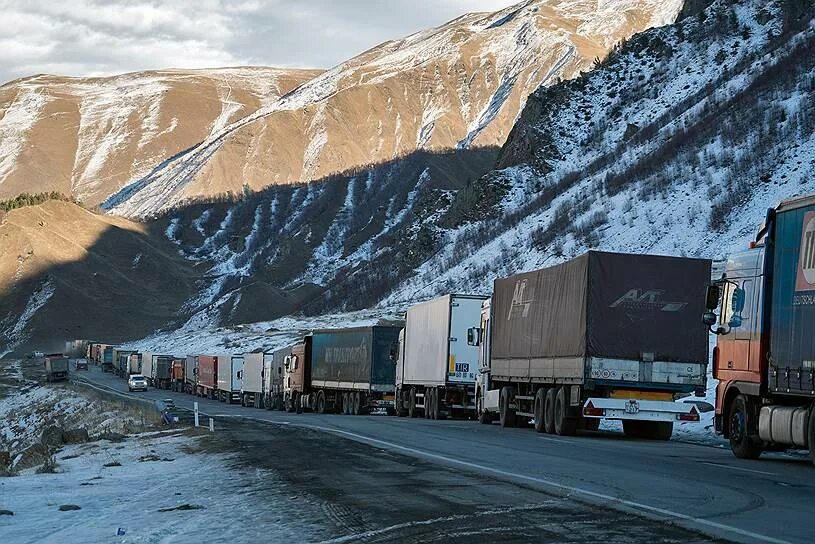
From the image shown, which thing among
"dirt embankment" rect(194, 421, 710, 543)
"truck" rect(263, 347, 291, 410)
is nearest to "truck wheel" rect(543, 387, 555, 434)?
"dirt embankment" rect(194, 421, 710, 543)

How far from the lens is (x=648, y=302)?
28094 millimetres

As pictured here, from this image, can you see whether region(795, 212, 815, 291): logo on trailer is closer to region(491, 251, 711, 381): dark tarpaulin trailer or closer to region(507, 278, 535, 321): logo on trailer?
region(491, 251, 711, 381): dark tarpaulin trailer

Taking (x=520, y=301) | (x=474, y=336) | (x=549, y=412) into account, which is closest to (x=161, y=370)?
(x=474, y=336)

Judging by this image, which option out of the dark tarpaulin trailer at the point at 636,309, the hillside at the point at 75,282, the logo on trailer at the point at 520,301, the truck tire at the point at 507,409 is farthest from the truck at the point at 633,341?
the hillside at the point at 75,282

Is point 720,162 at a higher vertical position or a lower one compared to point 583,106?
lower

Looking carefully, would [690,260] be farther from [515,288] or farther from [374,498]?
[374,498]

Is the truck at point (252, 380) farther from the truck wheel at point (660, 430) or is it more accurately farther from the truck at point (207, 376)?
the truck wheel at point (660, 430)

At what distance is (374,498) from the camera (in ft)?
48.0

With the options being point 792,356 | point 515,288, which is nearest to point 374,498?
point 792,356

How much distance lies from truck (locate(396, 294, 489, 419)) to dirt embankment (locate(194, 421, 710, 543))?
1964cm

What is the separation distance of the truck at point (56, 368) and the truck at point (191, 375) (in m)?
10.3

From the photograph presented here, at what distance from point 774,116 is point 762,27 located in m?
26.0

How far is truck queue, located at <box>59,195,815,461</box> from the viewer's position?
1962 cm

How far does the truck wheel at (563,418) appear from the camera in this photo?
2873 centimetres
